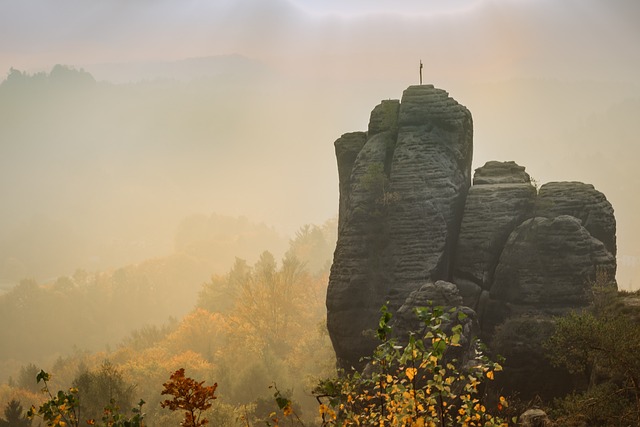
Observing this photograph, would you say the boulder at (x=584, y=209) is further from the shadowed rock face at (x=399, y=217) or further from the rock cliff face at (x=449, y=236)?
the shadowed rock face at (x=399, y=217)

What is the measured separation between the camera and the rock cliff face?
35812mm

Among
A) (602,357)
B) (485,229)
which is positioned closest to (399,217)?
(485,229)

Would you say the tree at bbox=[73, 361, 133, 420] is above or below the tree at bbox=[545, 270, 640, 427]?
below

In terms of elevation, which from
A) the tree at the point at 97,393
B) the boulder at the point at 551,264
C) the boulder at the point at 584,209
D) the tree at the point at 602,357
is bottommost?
the tree at the point at 97,393

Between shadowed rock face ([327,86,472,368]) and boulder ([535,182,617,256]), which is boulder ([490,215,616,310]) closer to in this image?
boulder ([535,182,617,256])

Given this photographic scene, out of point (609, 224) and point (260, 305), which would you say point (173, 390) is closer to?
point (609, 224)

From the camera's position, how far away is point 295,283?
11238 cm

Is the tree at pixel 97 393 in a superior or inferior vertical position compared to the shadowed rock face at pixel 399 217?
inferior

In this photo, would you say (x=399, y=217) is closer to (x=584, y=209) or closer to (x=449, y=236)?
(x=449, y=236)

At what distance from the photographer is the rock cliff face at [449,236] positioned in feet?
117

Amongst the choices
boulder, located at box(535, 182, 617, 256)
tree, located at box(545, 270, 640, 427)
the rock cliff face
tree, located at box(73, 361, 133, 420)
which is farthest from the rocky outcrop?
tree, located at box(73, 361, 133, 420)

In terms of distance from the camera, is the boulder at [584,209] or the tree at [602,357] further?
the boulder at [584,209]

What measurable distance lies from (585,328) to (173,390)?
22.9m

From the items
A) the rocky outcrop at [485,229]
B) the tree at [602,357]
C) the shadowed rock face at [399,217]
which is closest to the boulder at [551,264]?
the rocky outcrop at [485,229]
